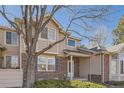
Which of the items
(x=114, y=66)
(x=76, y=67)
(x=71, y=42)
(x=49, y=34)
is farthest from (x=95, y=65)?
(x=49, y=34)

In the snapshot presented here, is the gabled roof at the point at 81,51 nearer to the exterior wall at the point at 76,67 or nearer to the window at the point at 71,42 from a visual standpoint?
the window at the point at 71,42

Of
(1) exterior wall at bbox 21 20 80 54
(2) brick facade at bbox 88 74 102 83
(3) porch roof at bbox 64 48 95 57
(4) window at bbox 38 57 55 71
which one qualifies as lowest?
(2) brick facade at bbox 88 74 102 83

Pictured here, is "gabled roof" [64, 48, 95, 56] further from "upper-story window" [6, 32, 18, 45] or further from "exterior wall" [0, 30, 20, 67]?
"upper-story window" [6, 32, 18, 45]

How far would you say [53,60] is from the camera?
17.5 m

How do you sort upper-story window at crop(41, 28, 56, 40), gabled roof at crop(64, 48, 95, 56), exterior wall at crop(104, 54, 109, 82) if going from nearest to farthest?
upper-story window at crop(41, 28, 56, 40) → gabled roof at crop(64, 48, 95, 56) → exterior wall at crop(104, 54, 109, 82)

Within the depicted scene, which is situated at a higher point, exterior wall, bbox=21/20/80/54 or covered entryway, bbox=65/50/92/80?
exterior wall, bbox=21/20/80/54

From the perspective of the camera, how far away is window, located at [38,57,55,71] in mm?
16644

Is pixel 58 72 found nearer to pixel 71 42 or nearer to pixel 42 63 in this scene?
pixel 42 63

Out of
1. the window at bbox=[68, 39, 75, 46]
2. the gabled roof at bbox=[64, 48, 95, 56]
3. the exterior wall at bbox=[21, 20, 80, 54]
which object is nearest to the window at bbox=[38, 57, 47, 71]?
the exterior wall at bbox=[21, 20, 80, 54]

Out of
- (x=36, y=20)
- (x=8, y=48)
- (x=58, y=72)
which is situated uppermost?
(x=36, y=20)

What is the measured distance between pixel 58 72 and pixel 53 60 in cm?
90

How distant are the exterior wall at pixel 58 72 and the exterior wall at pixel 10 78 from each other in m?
2.07

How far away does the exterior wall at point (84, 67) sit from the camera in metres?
20.1
